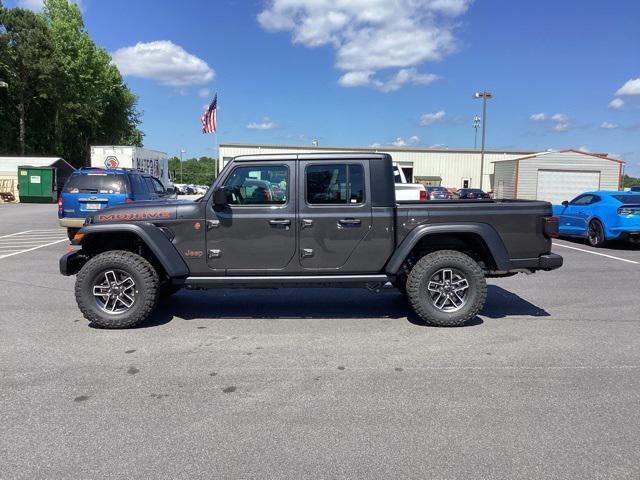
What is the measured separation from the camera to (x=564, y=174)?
38.2 meters

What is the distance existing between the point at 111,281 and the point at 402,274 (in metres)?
3.33

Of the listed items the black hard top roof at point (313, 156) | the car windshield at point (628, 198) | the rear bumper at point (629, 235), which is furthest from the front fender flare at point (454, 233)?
the car windshield at point (628, 198)

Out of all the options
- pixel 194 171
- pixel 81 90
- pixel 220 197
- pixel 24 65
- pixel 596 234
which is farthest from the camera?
pixel 194 171

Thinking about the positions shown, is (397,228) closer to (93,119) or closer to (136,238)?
(136,238)

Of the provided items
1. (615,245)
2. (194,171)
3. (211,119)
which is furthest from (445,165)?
(194,171)

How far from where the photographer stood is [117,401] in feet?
12.7

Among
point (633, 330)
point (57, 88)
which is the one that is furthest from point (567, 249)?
point (57, 88)

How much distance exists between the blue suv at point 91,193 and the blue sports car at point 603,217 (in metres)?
9.78

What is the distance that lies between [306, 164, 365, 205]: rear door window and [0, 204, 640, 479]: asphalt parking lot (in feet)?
4.68

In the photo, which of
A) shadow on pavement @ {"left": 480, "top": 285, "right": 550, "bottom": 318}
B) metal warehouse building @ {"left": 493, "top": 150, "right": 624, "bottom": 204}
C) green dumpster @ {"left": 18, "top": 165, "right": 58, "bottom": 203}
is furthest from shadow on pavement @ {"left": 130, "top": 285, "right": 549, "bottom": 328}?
metal warehouse building @ {"left": 493, "top": 150, "right": 624, "bottom": 204}

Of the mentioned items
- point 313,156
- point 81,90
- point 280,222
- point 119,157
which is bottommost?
point 280,222

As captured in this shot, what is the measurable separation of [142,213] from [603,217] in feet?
37.9

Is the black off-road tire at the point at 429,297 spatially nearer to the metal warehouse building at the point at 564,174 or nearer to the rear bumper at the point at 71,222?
the rear bumper at the point at 71,222

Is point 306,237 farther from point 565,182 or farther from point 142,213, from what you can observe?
point 565,182
